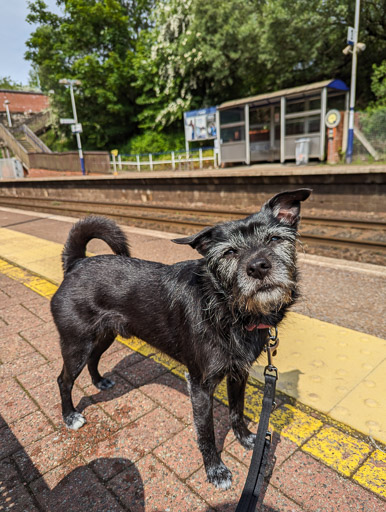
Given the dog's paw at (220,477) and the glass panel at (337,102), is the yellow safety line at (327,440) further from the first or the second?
the glass panel at (337,102)

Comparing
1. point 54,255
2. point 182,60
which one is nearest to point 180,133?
point 182,60

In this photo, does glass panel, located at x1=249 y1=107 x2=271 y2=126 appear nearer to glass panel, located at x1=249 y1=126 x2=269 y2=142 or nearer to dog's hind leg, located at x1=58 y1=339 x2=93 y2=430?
glass panel, located at x1=249 y1=126 x2=269 y2=142

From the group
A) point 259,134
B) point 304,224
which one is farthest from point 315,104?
point 304,224

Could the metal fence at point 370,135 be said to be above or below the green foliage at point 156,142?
below

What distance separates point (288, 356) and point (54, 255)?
18.7 feet

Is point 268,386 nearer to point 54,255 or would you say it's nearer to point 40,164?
point 54,255

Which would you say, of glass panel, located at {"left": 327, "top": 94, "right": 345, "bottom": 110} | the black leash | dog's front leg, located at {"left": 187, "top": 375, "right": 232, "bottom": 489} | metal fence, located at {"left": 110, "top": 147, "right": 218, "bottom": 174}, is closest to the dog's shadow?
dog's front leg, located at {"left": 187, "top": 375, "right": 232, "bottom": 489}

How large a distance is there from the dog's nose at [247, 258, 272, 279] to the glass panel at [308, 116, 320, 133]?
20.0 m

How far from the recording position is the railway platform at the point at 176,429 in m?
2.04

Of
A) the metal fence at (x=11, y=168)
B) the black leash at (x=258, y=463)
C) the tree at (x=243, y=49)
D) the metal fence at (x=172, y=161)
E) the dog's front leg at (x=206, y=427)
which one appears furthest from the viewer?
the metal fence at (x=11, y=168)

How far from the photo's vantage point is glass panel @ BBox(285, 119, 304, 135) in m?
19.9

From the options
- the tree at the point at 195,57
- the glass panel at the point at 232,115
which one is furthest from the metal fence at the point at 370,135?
the tree at the point at 195,57

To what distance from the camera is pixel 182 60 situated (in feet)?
100

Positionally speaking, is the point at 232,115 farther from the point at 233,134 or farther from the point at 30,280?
the point at 30,280
